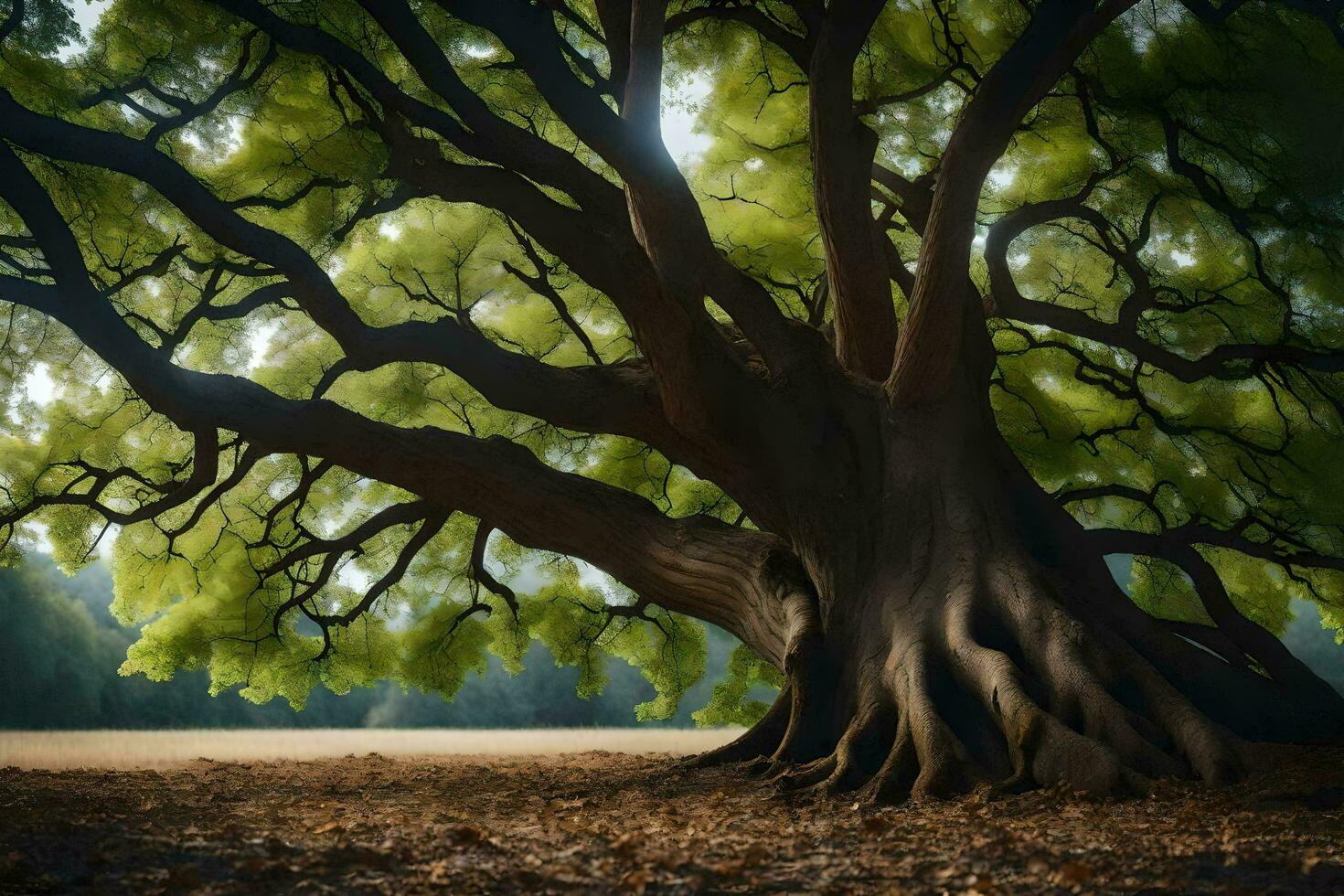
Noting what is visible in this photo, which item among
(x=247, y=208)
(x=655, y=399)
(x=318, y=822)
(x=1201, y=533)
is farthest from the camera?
(x=1201, y=533)

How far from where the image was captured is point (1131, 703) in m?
5.20

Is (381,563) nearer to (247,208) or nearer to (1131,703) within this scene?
(247,208)

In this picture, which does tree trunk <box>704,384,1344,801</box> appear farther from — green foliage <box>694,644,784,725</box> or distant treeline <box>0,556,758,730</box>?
distant treeline <box>0,556,758,730</box>

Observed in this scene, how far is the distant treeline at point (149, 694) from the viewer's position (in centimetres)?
1909

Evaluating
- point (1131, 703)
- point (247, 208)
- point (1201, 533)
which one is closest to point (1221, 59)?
point (1201, 533)

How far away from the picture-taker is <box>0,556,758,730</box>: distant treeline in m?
19.1

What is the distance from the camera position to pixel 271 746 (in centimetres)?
992

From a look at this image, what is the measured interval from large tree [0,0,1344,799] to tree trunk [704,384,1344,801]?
0.08ft

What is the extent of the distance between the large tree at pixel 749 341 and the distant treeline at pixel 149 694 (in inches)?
461

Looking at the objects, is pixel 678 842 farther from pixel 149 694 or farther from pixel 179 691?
pixel 179 691

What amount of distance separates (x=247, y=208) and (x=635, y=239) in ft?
10.3

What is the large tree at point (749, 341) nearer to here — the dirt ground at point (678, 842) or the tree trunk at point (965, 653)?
the tree trunk at point (965, 653)

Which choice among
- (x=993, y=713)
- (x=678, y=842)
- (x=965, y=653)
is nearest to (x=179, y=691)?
(x=965, y=653)

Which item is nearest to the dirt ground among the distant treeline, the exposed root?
the exposed root
